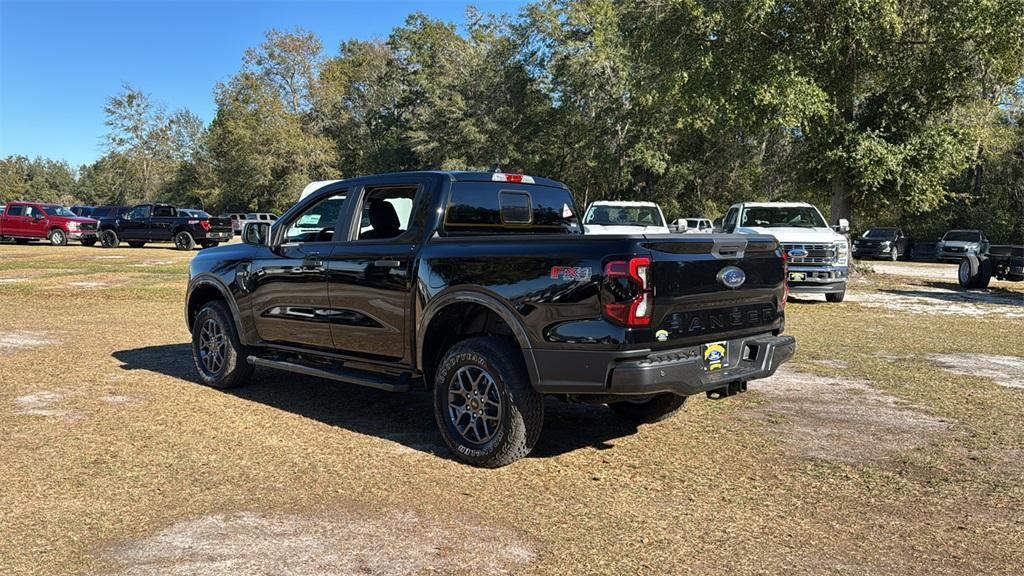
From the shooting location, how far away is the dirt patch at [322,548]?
3.45 metres

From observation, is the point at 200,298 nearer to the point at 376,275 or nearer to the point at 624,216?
the point at 376,275

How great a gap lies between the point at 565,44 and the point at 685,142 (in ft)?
27.6

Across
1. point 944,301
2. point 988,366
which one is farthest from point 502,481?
point 944,301

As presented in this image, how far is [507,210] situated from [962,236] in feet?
110

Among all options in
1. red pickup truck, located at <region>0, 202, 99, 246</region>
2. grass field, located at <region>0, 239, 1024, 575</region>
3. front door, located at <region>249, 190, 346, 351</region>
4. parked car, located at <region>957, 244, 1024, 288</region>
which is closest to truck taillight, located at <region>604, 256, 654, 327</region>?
grass field, located at <region>0, 239, 1024, 575</region>

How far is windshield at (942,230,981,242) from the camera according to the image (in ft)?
107

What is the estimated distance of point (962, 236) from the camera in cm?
3312

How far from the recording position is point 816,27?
2000 centimetres

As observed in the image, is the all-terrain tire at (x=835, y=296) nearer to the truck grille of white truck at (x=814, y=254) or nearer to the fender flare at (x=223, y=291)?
the truck grille of white truck at (x=814, y=254)

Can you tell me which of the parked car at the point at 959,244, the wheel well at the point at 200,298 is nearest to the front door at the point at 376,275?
the wheel well at the point at 200,298

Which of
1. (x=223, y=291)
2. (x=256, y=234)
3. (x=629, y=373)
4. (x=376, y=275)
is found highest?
(x=256, y=234)

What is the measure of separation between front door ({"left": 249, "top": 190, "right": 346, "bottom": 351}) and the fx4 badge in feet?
7.36

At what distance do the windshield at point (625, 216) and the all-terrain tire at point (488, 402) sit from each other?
12.7 metres

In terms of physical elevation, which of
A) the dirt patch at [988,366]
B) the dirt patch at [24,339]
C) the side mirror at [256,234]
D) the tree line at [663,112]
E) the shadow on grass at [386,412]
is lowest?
the shadow on grass at [386,412]
